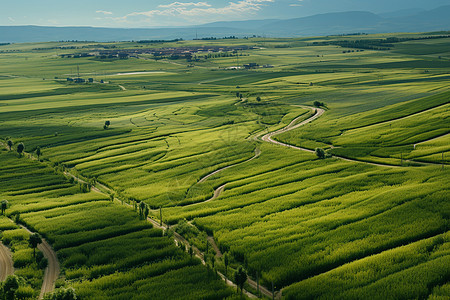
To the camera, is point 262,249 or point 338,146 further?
point 338,146

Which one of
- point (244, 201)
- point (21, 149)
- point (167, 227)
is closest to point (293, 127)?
point (244, 201)

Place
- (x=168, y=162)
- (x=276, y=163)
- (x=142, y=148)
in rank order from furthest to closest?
(x=142, y=148)
(x=168, y=162)
(x=276, y=163)

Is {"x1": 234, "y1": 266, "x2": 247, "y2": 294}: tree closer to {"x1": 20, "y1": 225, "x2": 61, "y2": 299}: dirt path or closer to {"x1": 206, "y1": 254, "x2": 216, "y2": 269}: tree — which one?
{"x1": 206, "y1": 254, "x2": 216, "y2": 269}: tree

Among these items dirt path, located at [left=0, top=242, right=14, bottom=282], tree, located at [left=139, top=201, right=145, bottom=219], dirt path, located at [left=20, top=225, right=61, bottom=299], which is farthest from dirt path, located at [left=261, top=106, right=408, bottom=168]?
dirt path, located at [left=0, top=242, right=14, bottom=282]

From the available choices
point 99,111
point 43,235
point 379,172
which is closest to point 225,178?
point 379,172

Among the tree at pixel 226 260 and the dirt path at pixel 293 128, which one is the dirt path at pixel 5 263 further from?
the dirt path at pixel 293 128

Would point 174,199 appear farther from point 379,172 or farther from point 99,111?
point 99,111

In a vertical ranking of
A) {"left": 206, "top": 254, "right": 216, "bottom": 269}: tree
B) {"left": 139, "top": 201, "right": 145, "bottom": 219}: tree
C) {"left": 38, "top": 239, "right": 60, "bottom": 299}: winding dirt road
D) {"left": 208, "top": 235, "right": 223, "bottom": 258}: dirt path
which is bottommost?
{"left": 38, "top": 239, "right": 60, "bottom": 299}: winding dirt road
